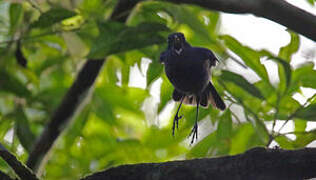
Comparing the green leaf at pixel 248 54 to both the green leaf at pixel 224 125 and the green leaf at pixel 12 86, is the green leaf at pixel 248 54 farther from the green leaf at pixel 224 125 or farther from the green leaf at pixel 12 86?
the green leaf at pixel 12 86

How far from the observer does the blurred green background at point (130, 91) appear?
6.17ft

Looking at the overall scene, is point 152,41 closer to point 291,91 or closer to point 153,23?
point 153,23

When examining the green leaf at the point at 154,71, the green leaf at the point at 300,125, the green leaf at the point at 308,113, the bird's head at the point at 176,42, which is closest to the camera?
the bird's head at the point at 176,42

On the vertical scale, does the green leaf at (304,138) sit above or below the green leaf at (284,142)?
A: above

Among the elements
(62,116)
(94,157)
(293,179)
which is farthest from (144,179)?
(94,157)

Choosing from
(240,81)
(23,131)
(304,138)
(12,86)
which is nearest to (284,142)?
(304,138)

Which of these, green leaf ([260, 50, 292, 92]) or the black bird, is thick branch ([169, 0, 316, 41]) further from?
green leaf ([260, 50, 292, 92])

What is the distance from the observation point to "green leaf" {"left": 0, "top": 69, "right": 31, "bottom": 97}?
256 centimetres

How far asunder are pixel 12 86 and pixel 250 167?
1.54 meters

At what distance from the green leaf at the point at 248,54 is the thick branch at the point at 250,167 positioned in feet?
2.10

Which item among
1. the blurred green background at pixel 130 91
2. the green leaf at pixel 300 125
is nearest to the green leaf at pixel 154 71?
the blurred green background at pixel 130 91

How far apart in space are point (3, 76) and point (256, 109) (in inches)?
49.5

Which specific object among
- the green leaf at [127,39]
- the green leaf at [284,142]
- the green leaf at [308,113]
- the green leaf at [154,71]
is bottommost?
the green leaf at [284,142]

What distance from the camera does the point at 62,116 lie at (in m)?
2.38
